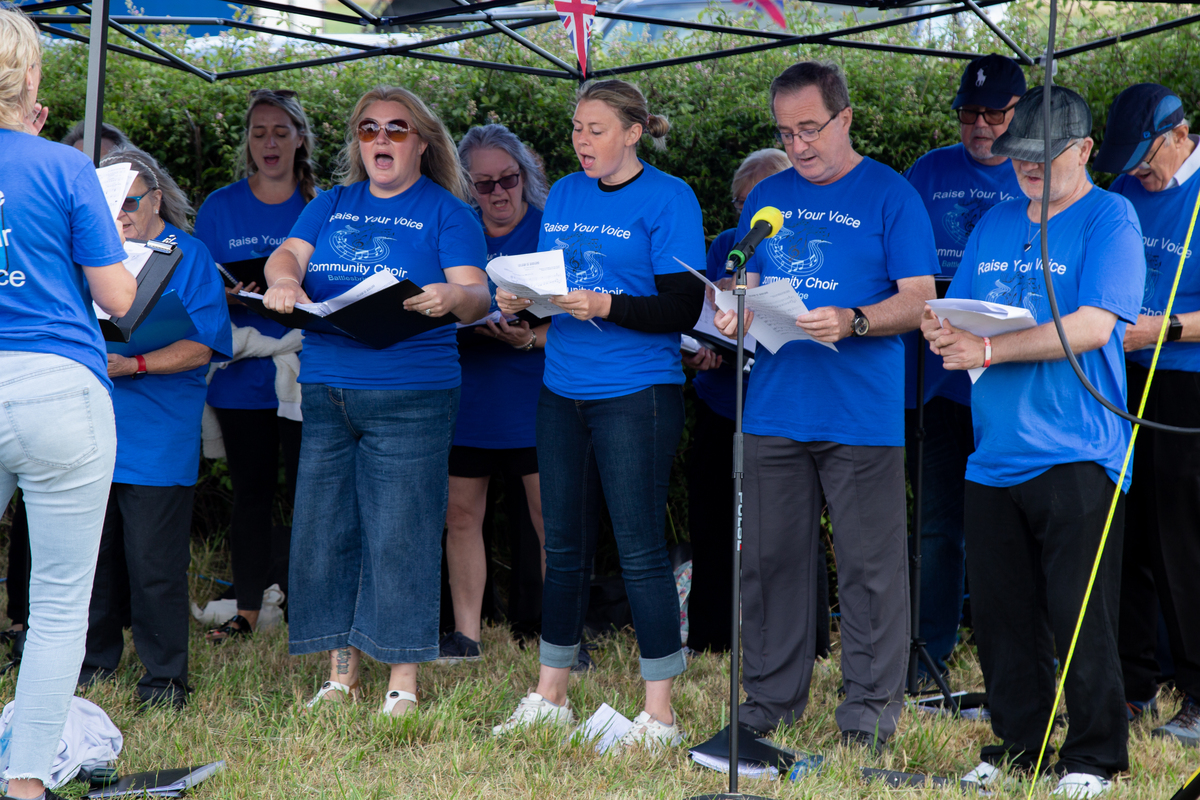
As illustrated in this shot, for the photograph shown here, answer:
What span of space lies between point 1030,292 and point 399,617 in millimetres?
2345

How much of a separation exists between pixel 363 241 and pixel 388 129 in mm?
403

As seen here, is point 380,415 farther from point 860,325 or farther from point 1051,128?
point 1051,128

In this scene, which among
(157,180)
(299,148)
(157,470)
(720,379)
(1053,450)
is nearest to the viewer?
(1053,450)

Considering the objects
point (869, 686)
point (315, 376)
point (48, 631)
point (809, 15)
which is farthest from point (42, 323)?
point (809, 15)

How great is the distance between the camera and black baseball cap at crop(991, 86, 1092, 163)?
3.08 m

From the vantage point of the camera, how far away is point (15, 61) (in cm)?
261

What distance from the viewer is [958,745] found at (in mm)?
3588

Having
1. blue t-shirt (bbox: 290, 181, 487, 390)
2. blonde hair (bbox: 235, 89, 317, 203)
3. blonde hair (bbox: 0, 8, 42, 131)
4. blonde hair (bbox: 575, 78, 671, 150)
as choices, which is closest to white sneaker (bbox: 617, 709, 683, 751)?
blue t-shirt (bbox: 290, 181, 487, 390)

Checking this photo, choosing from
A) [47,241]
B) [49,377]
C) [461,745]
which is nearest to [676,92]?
[461,745]

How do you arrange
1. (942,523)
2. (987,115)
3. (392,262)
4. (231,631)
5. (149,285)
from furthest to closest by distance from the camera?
(231,631), (942,523), (987,115), (392,262), (149,285)

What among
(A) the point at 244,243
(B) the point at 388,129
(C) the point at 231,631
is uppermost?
(B) the point at 388,129

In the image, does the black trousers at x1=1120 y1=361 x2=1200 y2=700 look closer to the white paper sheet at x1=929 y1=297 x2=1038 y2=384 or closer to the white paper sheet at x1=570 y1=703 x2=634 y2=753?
the white paper sheet at x1=929 y1=297 x2=1038 y2=384

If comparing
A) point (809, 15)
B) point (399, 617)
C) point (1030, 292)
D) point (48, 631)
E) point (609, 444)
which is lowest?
point (399, 617)

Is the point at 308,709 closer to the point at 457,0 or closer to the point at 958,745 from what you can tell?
the point at 958,745
